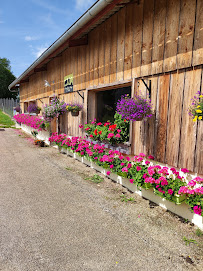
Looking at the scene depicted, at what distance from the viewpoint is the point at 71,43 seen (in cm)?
543

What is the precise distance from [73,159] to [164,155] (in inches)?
147

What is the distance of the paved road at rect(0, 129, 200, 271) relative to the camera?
1.93 m

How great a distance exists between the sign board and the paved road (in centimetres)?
371

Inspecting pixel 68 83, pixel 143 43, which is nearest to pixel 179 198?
pixel 143 43

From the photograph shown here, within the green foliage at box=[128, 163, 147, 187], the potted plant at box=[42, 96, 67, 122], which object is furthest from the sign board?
the green foliage at box=[128, 163, 147, 187]

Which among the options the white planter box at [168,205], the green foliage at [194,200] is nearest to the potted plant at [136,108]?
the white planter box at [168,205]

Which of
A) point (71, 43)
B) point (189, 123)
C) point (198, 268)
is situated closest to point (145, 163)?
point (189, 123)

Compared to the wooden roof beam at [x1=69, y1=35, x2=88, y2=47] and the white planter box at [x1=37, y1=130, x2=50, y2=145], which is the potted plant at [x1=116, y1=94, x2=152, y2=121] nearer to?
the wooden roof beam at [x1=69, y1=35, x2=88, y2=47]

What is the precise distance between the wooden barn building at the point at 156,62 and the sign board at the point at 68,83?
1.06 metres

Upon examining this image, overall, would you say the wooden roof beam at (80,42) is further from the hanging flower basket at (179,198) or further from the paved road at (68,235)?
the hanging flower basket at (179,198)

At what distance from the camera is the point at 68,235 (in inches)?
93.5

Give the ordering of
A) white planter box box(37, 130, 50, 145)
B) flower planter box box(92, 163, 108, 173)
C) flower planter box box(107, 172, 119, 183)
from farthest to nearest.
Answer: white planter box box(37, 130, 50, 145)
flower planter box box(92, 163, 108, 173)
flower planter box box(107, 172, 119, 183)

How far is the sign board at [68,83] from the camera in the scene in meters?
6.35

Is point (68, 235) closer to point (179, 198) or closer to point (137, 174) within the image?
point (137, 174)
